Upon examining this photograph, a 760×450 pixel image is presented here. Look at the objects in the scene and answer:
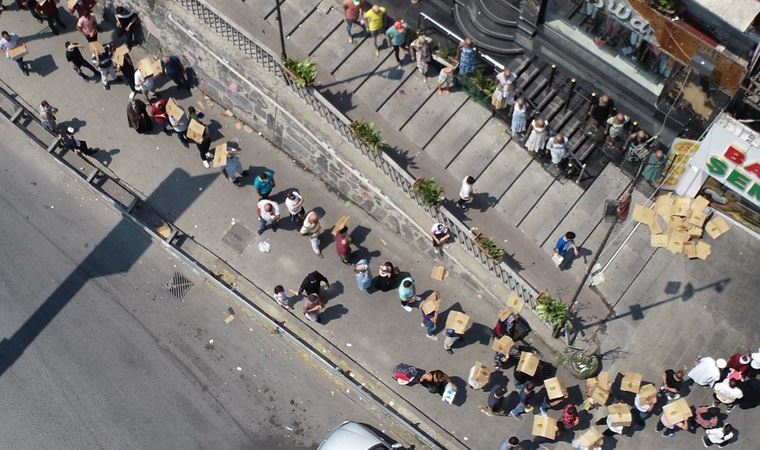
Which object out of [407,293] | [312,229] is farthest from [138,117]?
[407,293]

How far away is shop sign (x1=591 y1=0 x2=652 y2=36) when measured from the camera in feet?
73.0

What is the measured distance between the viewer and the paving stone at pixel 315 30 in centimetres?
2572

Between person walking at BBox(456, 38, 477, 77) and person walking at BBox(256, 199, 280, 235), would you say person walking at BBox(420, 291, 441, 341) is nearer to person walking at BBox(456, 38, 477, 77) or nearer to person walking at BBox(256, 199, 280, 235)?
person walking at BBox(256, 199, 280, 235)

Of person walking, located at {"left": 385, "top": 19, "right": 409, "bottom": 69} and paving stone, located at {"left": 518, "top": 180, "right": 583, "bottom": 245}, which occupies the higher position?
person walking, located at {"left": 385, "top": 19, "right": 409, "bottom": 69}

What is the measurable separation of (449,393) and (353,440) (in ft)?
9.00

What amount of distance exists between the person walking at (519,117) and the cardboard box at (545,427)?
7.65 m

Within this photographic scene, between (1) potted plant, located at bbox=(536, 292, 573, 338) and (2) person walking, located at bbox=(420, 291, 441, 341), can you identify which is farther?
(2) person walking, located at bbox=(420, 291, 441, 341)

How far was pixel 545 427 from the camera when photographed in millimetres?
22172

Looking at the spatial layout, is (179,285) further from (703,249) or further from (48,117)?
(703,249)

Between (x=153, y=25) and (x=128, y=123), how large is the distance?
2.99m

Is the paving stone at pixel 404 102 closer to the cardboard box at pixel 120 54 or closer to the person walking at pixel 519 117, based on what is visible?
the person walking at pixel 519 117

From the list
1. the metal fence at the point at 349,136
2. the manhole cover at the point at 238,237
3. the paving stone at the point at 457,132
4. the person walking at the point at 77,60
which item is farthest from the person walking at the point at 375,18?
the person walking at the point at 77,60

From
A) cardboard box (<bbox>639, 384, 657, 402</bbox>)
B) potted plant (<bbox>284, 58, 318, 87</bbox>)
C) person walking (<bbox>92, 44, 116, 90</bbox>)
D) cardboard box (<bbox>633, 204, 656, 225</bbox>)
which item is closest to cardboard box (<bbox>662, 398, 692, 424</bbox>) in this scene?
cardboard box (<bbox>639, 384, 657, 402</bbox>)

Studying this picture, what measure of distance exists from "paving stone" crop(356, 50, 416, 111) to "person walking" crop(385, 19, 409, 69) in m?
0.51
